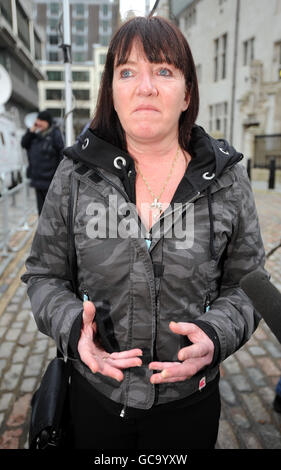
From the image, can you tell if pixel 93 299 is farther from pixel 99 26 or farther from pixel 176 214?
pixel 99 26

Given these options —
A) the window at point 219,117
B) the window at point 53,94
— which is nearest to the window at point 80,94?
the window at point 53,94

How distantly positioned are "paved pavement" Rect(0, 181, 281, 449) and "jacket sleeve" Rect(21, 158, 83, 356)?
163 cm

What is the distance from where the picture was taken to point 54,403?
4.87ft

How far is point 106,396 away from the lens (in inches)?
56.7

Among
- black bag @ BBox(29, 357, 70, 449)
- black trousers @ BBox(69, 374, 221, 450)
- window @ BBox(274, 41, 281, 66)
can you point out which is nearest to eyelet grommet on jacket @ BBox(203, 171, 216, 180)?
black trousers @ BBox(69, 374, 221, 450)

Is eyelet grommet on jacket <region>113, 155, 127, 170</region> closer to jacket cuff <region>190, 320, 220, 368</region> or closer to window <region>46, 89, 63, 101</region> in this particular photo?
jacket cuff <region>190, 320, 220, 368</region>

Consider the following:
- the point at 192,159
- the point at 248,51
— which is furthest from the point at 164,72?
the point at 248,51

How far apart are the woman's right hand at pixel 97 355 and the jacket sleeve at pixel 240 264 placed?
0.36m

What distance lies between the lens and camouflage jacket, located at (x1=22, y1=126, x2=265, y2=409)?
1.35m

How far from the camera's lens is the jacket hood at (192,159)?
1399 millimetres

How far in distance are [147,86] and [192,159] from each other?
0.36 metres

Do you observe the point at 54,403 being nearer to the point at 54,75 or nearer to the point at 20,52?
the point at 20,52

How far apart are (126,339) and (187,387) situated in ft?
1.02

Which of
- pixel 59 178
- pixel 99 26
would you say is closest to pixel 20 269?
pixel 59 178
